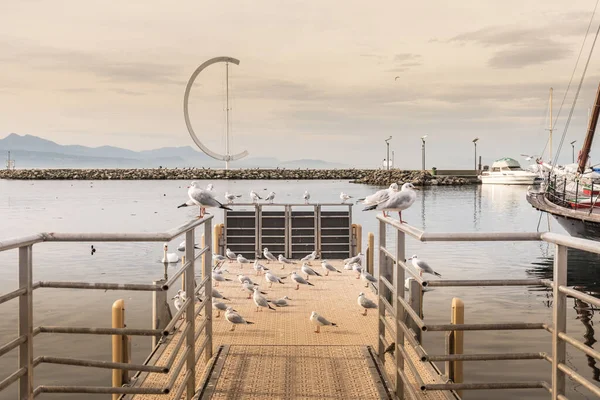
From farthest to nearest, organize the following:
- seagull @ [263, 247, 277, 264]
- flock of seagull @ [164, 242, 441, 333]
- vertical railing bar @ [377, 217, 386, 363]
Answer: seagull @ [263, 247, 277, 264] → flock of seagull @ [164, 242, 441, 333] → vertical railing bar @ [377, 217, 386, 363]

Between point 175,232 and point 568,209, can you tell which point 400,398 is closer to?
point 175,232

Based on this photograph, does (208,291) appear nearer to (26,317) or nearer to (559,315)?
(26,317)

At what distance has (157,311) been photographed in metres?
9.62

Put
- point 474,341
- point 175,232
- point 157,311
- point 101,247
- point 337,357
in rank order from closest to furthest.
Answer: point 175,232
point 337,357
point 157,311
point 474,341
point 101,247

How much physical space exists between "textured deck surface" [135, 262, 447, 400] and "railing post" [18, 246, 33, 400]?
7.26ft

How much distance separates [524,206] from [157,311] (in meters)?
65.7

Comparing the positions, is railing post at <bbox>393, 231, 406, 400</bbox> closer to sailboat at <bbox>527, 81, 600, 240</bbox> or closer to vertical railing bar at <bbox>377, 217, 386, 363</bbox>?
vertical railing bar at <bbox>377, 217, 386, 363</bbox>

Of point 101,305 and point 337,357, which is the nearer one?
point 337,357

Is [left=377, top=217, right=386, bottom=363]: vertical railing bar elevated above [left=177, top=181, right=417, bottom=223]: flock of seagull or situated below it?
below

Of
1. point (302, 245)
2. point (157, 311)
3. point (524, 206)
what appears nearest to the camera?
point (157, 311)

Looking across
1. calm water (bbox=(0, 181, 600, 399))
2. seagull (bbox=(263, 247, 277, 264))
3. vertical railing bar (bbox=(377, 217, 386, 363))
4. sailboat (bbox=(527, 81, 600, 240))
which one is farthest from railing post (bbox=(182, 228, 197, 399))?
sailboat (bbox=(527, 81, 600, 240))

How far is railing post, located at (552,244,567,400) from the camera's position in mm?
4078

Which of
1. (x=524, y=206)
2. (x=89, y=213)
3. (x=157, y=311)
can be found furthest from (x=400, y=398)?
(x=524, y=206)

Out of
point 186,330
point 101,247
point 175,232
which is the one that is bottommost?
point 101,247
